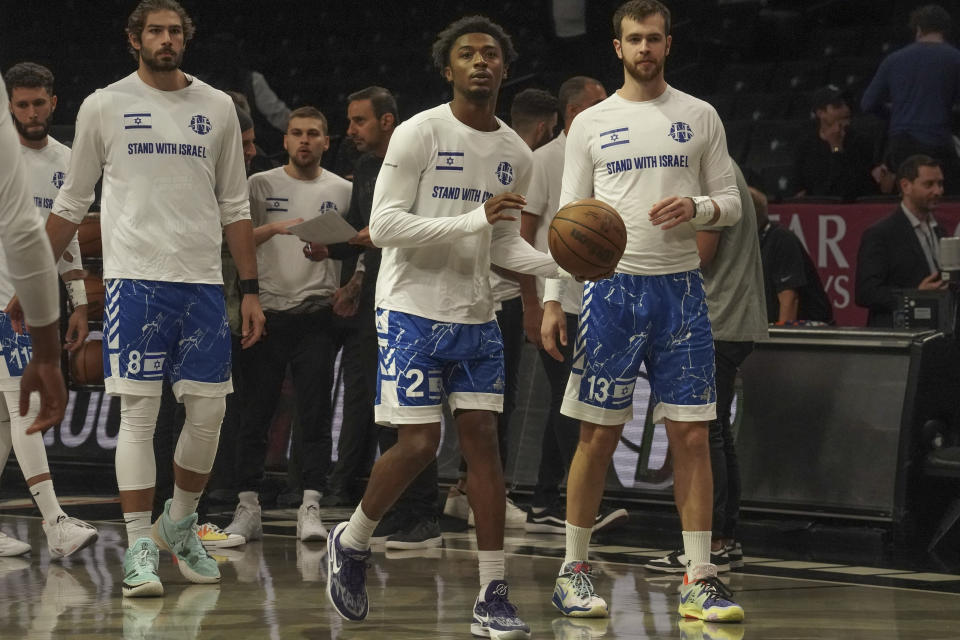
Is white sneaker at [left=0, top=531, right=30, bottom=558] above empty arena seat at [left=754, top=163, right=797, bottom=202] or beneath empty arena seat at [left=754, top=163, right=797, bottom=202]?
beneath

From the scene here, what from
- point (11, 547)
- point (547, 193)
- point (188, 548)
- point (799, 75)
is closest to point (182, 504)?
point (188, 548)

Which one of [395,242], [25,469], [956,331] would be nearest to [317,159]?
[25,469]

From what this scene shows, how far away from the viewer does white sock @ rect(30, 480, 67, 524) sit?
645 cm

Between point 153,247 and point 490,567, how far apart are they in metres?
1.84

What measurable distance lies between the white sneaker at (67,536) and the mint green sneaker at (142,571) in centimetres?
97

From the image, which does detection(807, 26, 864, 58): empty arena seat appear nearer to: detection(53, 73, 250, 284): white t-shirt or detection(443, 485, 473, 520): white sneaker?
detection(443, 485, 473, 520): white sneaker

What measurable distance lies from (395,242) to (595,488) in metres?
1.21

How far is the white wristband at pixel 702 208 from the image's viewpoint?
504 cm

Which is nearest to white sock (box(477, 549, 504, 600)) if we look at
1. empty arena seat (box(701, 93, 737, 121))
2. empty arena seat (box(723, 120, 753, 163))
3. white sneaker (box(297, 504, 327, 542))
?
white sneaker (box(297, 504, 327, 542))

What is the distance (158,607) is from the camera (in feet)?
17.0

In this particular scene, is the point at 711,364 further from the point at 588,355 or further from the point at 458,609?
the point at 458,609

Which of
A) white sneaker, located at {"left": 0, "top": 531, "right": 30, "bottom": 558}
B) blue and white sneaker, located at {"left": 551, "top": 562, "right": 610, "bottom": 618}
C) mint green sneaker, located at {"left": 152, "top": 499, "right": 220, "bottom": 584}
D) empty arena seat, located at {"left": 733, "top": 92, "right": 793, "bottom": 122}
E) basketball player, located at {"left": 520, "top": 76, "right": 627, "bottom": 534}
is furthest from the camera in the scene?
empty arena seat, located at {"left": 733, "top": 92, "right": 793, "bottom": 122}

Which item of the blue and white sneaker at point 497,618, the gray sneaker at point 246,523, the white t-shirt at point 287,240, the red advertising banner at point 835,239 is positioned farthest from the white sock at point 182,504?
the red advertising banner at point 835,239

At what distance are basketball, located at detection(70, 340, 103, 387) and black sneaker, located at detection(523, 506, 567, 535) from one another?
2708mm
